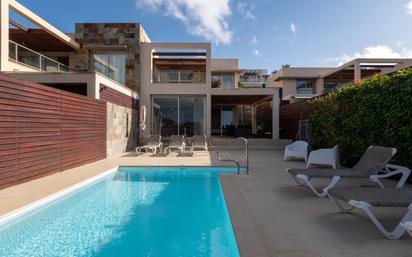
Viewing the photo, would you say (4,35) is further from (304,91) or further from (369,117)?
(304,91)

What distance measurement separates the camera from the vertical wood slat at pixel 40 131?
6.22 m

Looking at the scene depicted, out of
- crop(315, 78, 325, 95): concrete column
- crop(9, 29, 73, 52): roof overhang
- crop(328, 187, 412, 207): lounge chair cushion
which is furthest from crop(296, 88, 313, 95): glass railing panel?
crop(328, 187, 412, 207): lounge chair cushion

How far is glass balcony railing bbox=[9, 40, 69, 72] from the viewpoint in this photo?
12.8 m

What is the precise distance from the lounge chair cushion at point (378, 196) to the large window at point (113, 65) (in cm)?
1515

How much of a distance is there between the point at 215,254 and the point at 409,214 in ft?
7.69

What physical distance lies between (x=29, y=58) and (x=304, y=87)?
26.3 meters

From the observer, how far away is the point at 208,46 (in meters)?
17.6

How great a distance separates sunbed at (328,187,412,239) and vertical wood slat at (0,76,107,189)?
639 cm

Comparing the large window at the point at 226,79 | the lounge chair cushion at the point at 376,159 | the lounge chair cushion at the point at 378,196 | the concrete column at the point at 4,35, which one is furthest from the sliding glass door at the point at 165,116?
the lounge chair cushion at the point at 378,196

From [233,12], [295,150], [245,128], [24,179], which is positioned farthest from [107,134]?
[245,128]

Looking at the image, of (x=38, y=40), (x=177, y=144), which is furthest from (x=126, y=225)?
(x=38, y=40)

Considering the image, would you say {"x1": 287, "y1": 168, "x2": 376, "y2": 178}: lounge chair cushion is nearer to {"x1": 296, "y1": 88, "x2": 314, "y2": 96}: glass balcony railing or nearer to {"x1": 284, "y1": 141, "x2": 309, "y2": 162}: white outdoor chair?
{"x1": 284, "y1": 141, "x2": 309, "y2": 162}: white outdoor chair

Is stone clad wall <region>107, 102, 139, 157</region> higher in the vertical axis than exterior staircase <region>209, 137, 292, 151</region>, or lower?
higher

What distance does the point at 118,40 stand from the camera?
17.3m
